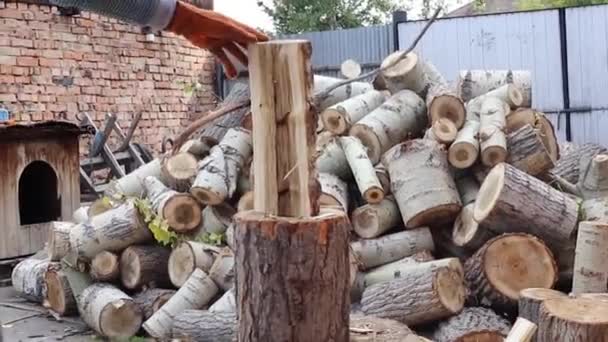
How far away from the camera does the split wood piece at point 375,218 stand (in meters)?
5.11

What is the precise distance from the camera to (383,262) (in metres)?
4.99

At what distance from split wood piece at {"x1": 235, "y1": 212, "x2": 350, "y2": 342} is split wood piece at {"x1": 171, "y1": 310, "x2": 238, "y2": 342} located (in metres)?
1.89

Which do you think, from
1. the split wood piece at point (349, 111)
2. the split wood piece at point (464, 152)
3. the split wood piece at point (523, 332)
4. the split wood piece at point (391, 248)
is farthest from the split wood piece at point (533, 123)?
the split wood piece at point (523, 332)

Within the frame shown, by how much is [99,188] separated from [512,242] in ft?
17.3

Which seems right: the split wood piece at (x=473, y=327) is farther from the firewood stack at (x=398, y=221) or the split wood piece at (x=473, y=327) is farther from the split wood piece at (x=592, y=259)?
the split wood piece at (x=592, y=259)

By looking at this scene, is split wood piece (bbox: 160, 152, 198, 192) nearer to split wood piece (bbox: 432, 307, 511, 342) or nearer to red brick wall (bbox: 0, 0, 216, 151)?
split wood piece (bbox: 432, 307, 511, 342)

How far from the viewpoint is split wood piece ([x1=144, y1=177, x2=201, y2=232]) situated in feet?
17.6

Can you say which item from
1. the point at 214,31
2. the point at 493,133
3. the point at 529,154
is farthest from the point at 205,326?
the point at 214,31

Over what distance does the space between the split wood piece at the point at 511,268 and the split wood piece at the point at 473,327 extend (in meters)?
0.12

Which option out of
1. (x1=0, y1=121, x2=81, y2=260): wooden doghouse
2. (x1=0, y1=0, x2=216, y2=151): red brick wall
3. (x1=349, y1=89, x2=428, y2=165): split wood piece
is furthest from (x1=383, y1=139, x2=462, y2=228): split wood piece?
(x1=0, y1=0, x2=216, y2=151): red brick wall

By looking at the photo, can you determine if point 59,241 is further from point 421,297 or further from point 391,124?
point 421,297

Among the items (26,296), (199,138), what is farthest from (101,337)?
(199,138)

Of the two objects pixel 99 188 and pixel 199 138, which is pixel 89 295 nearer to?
pixel 199 138

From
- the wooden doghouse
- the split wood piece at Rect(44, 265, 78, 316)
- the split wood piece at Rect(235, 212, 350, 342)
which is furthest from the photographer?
the wooden doghouse
